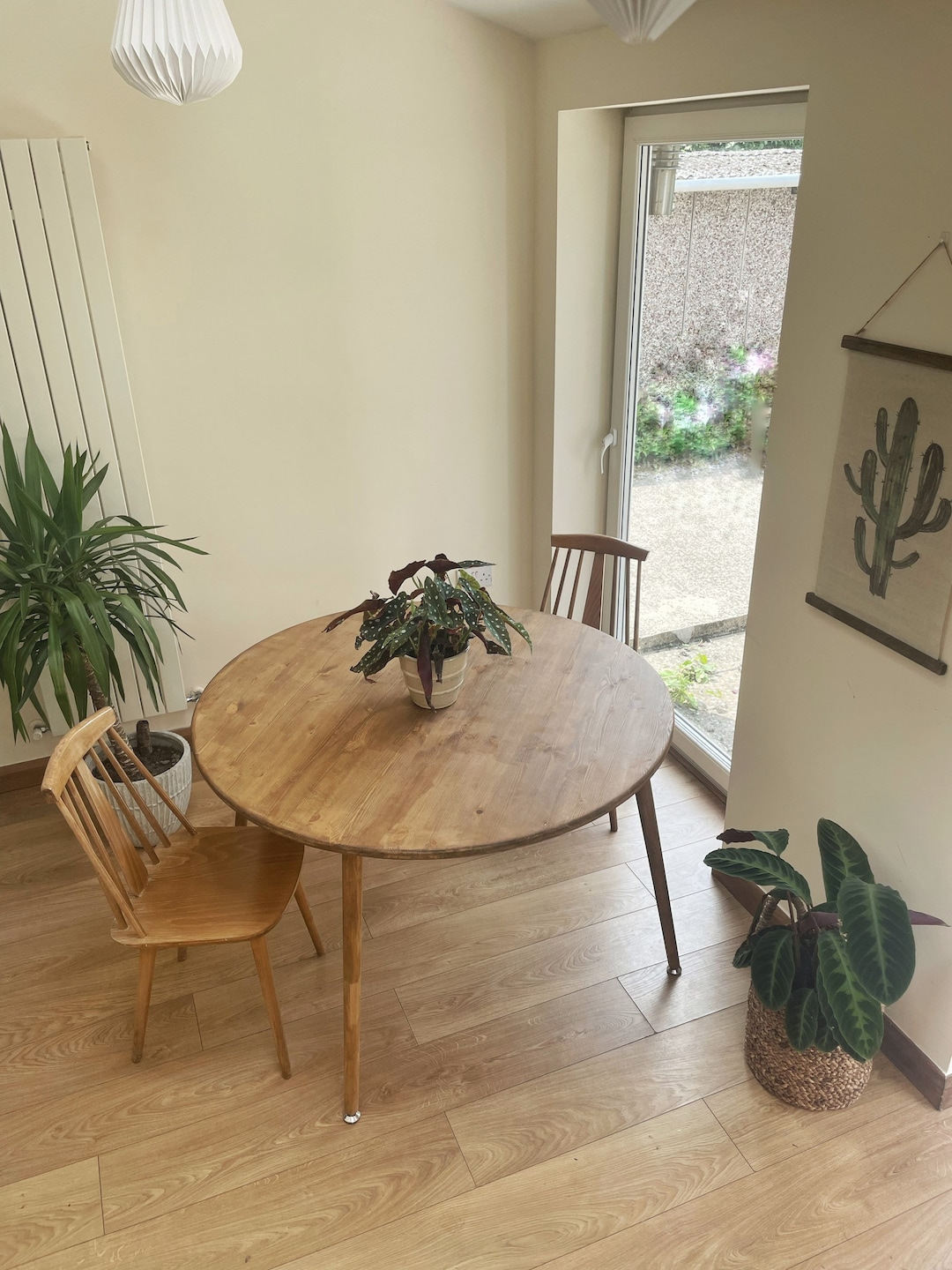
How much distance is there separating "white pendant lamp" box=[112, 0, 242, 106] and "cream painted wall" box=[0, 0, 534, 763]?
2.85 ft

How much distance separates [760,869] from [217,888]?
123cm

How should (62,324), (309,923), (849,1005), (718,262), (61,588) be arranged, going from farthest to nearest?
(718,262) → (62,324) → (61,588) → (309,923) → (849,1005)

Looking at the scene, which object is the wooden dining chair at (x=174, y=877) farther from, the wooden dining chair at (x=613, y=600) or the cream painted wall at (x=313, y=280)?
the cream painted wall at (x=313, y=280)

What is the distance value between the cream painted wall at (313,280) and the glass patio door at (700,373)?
16.7 inches

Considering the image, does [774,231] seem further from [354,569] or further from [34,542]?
[34,542]

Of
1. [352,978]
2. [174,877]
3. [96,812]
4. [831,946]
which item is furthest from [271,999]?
[831,946]

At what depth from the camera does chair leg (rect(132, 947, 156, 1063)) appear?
2.09 metres

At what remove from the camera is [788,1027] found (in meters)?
1.94

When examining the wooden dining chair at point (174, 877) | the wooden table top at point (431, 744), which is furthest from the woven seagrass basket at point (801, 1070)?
the wooden dining chair at point (174, 877)

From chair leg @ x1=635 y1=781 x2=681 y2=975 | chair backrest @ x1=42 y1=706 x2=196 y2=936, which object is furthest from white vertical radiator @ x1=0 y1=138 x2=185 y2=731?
chair leg @ x1=635 y1=781 x2=681 y2=975

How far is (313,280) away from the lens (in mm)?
3004

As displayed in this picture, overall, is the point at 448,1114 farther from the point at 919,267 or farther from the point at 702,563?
the point at 919,267

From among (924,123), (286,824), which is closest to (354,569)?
(286,824)

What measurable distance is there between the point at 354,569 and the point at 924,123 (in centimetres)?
Answer: 227
